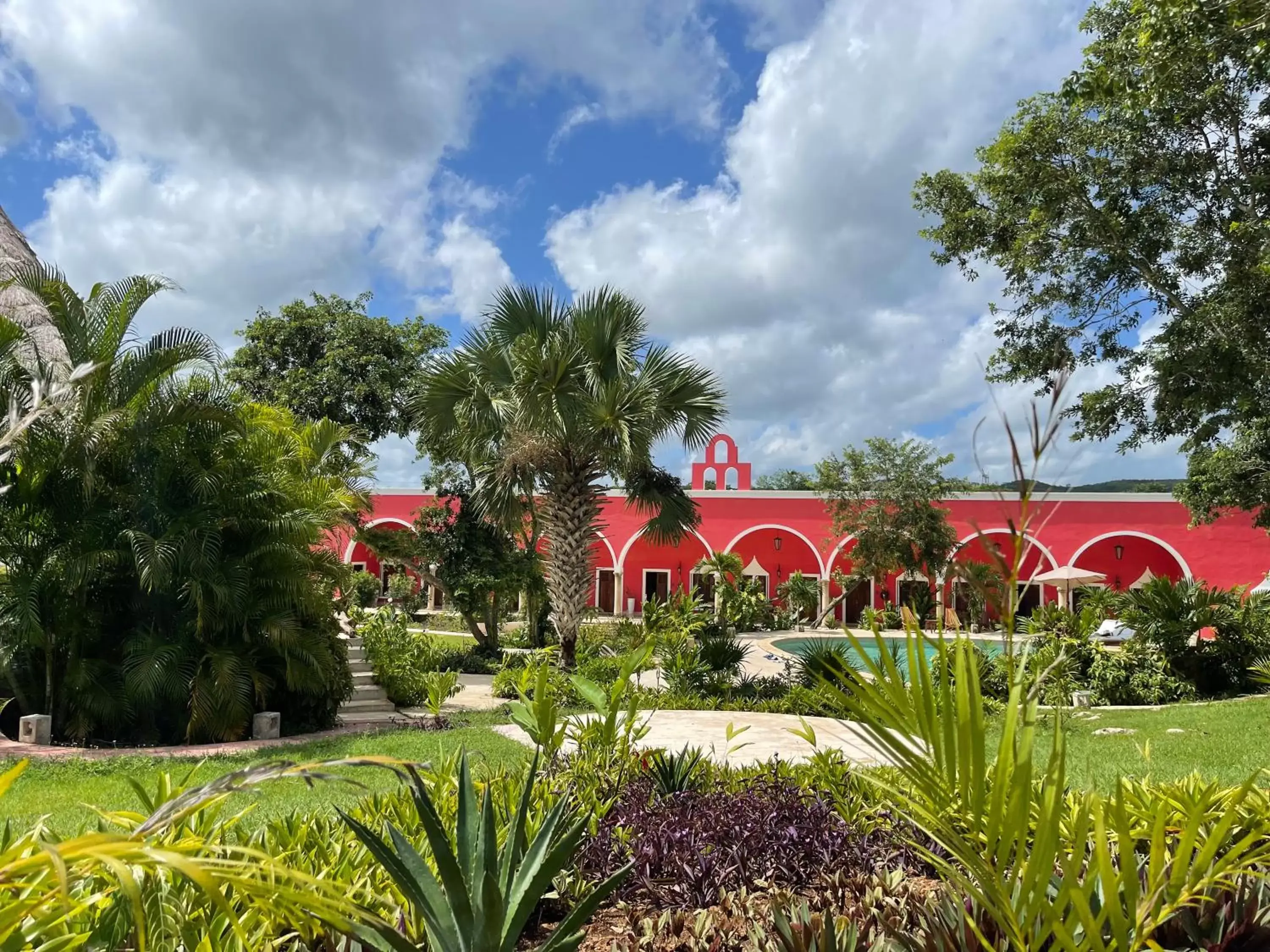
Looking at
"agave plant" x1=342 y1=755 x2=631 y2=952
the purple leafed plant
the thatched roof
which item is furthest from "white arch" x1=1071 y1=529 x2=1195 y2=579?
"agave plant" x1=342 y1=755 x2=631 y2=952

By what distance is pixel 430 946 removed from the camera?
1.92 meters

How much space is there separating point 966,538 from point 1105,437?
533 inches

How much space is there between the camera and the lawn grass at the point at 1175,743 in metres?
5.79

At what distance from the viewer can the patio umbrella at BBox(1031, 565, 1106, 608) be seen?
69.8 feet

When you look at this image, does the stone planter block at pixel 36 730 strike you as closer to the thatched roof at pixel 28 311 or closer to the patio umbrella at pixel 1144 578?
the thatched roof at pixel 28 311

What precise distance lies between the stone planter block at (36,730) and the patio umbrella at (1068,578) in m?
20.2

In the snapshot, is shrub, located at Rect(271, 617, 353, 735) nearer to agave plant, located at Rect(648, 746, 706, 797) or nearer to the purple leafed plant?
agave plant, located at Rect(648, 746, 706, 797)

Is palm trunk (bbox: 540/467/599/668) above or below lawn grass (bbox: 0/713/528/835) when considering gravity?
above

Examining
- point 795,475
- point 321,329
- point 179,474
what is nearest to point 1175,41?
point 179,474

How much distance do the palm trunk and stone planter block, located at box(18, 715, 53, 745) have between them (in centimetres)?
631

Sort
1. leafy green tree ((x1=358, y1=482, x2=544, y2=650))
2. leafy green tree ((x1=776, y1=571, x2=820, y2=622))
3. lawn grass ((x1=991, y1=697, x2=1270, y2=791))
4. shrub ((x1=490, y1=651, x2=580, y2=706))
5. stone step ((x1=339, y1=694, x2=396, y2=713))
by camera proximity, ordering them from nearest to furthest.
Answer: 1. lawn grass ((x1=991, y1=697, x2=1270, y2=791))
2. shrub ((x1=490, y1=651, x2=580, y2=706))
3. stone step ((x1=339, y1=694, x2=396, y2=713))
4. leafy green tree ((x1=358, y1=482, x2=544, y2=650))
5. leafy green tree ((x1=776, y1=571, x2=820, y2=622))

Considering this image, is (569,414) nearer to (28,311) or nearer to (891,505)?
(28,311)

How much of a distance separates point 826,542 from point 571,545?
15036mm

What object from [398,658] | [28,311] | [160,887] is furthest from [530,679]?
[28,311]
